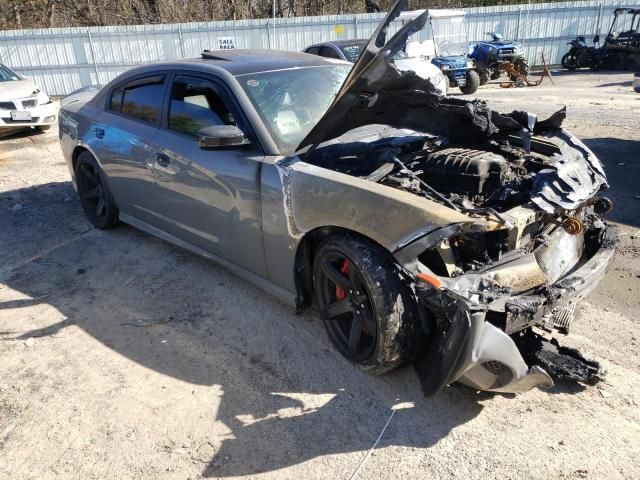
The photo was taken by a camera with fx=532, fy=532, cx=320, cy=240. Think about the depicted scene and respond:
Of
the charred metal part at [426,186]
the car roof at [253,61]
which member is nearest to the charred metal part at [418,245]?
the charred metal part at [426,186]

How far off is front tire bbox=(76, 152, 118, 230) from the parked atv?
60.6 feet

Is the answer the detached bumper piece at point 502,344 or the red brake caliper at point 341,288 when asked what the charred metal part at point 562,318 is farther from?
the red brake caliper at point 341,288

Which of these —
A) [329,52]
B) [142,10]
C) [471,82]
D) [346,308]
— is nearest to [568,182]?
[346,308]

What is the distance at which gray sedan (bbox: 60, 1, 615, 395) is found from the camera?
8.55 ft

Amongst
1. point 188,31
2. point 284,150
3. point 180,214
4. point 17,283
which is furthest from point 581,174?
point 188,31

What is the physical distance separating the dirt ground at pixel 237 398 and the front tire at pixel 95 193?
2.46 ft

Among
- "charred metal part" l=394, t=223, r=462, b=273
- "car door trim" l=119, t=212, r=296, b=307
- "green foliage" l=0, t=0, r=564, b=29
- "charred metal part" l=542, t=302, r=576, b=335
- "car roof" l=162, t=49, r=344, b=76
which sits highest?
"green foliage" l=0, t=0, r=564, b=29

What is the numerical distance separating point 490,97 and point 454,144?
36.6 feet

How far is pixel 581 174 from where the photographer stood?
324cm

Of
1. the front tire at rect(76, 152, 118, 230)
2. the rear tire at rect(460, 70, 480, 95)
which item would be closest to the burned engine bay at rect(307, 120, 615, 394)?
the front tire at rect(76, 152, 118, 230)

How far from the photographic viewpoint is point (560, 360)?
294cm

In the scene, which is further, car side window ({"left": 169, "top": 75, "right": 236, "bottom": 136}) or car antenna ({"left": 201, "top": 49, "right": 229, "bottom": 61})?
car antenna ({"left": 201, "top": 49, "right": 229, "bottom": 61})

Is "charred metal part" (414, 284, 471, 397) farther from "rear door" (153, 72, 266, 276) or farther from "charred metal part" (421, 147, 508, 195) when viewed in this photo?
"rear door" (153, 72, 266, 276)

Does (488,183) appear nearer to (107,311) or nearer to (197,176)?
(197,176)
